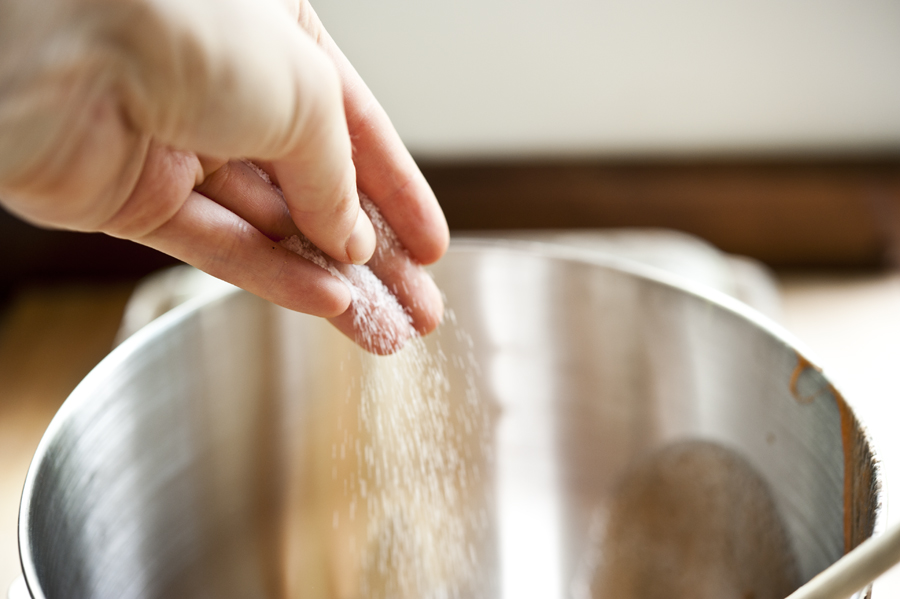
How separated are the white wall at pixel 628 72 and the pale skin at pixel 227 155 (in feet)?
1.32

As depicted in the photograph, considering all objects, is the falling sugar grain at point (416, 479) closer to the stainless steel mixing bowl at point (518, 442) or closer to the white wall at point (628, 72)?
the stainless steel mixing bowl at point (518, 442)

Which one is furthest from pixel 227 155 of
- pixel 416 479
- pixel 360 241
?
pixel 416 479

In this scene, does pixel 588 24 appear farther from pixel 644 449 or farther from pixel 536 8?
pixel 644 449

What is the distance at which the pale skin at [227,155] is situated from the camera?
0.76 feet

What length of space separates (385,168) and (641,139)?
49 centimetres

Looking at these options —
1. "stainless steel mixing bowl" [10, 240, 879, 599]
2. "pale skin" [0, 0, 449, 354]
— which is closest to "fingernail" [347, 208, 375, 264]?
"pale skin" [0, 0, 449, 354]

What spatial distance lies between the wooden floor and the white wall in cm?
40

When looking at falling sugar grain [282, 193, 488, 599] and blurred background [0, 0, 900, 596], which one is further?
blurred background [0, 0, 900, 596]

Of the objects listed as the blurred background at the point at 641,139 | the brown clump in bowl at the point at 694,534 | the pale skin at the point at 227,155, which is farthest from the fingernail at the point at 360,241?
the blurred background at the point at 641,139

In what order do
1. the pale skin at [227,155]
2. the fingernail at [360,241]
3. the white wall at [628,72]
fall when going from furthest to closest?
the white wall at [628,72] < the fingernail at [360,241] < the pale skin at [227,155]

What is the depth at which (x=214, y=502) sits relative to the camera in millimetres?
508

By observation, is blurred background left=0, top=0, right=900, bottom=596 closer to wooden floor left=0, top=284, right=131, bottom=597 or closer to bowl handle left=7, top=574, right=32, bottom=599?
wooden floor left=0, top=284, right=131, bottom=597

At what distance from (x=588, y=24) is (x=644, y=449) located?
469mm

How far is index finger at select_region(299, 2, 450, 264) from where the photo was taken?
0.40m
